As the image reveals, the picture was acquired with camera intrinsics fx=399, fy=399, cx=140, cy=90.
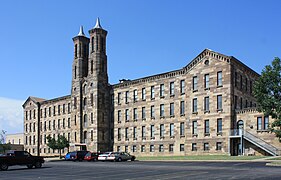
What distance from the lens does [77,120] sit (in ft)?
247

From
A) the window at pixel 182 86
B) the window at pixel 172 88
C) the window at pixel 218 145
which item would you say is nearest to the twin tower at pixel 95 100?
the window at pixel 172 88

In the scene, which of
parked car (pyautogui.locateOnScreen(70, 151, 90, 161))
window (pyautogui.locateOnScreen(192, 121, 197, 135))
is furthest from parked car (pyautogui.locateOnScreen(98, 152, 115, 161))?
window (pyautogui.locateOnScreen(192, 121, 197, 135))

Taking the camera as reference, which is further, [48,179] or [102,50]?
[102,50]

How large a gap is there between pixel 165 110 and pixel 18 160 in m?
30.6

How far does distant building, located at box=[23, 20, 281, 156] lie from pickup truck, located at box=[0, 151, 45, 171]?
26253 millimetres

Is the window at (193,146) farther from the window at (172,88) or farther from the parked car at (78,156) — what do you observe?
the parked car at (78,156)

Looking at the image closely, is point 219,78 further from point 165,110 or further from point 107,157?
point 107,157

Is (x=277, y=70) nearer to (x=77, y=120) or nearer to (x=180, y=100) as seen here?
(x=180, y=100)

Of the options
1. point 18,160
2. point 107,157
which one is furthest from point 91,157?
point 18,160

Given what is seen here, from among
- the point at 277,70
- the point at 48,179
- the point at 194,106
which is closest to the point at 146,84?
the point at 194,106

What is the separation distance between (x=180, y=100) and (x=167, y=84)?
3777mm

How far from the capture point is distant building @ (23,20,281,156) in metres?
53.9

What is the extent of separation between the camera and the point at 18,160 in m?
36.8

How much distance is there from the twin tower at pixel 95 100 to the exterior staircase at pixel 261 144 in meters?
27.6
